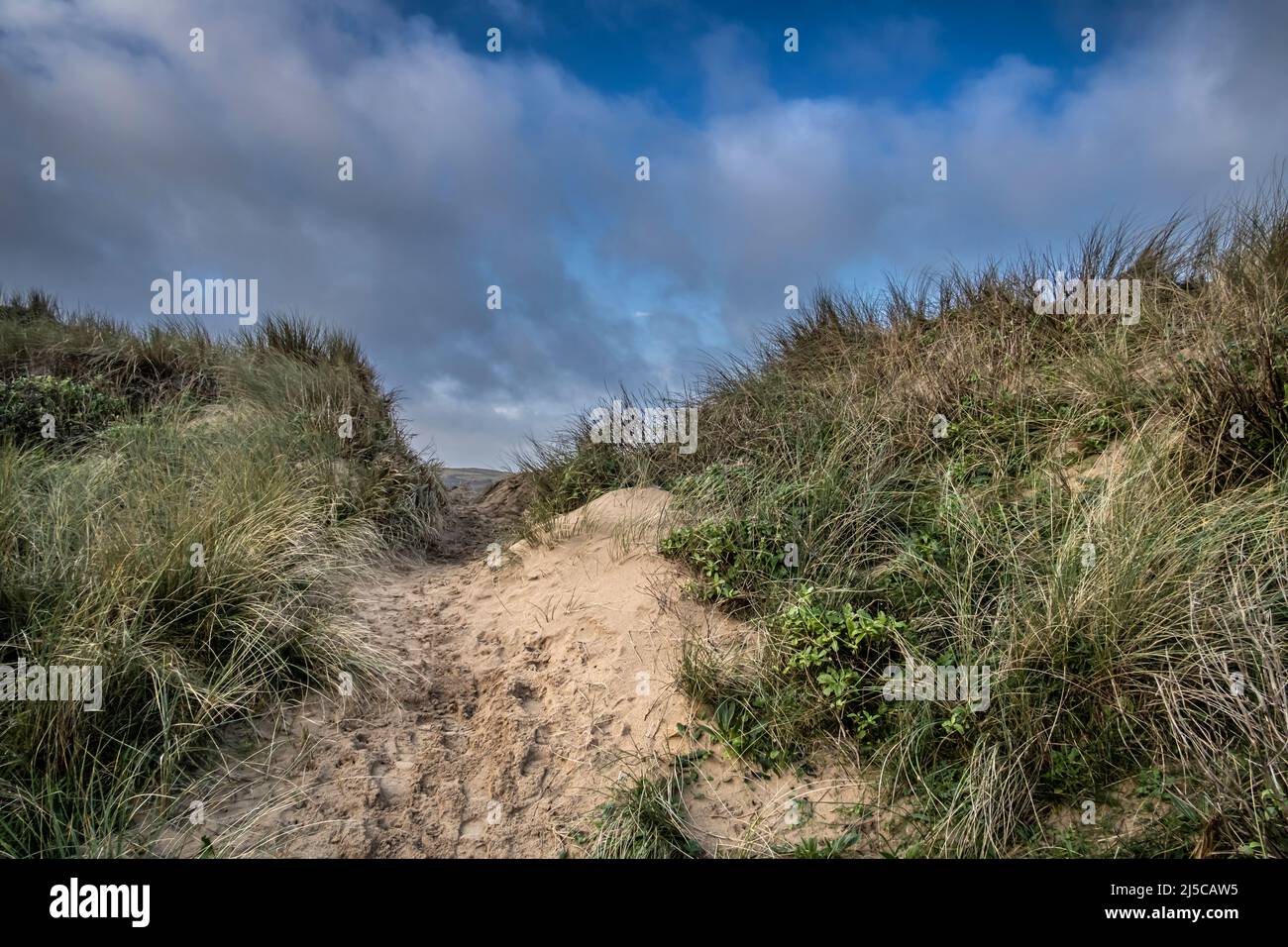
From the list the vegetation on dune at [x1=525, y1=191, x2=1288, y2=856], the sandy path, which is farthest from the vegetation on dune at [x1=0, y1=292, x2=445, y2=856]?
the vegetation on dune at [x1=525, y1=191, x2=1288, y2=856]

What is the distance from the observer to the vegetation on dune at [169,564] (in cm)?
357

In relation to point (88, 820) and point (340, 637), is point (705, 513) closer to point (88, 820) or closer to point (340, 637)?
point (340, 637)

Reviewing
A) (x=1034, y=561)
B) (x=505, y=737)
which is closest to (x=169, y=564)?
(x=505, y=737)

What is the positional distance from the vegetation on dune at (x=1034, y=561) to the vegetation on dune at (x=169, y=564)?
2212 millimetres

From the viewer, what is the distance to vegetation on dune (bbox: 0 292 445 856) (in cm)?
357

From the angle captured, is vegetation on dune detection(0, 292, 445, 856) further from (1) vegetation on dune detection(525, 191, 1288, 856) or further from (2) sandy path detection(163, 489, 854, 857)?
(1) vegetation on dune detection(525, 191, 1288, 856)

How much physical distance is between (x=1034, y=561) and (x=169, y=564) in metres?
5.13

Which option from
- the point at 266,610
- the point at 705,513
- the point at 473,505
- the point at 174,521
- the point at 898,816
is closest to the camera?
the point at 898,816

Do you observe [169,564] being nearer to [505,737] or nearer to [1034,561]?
[505,737]

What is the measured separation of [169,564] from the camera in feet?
14.9

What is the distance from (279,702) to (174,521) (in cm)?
161

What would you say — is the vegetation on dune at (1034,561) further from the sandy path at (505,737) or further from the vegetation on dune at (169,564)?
the vegetation on dune at (169,564)
